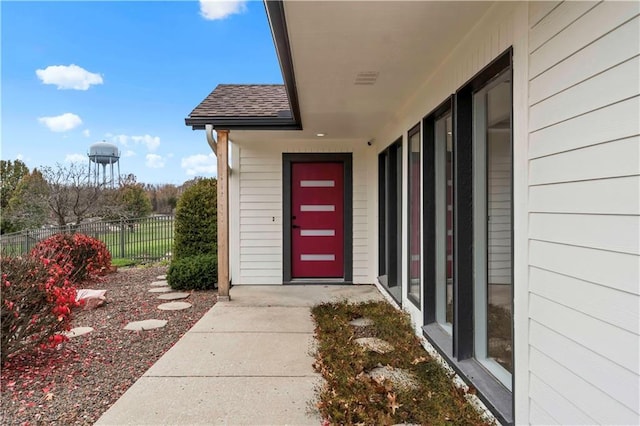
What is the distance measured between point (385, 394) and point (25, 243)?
7269 mm

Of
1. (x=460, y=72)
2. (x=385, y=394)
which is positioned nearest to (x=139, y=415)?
(x=385, y=394)

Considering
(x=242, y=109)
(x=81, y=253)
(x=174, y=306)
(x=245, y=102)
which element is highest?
(x=245, y=102)

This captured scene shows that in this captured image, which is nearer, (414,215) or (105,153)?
(414,215)

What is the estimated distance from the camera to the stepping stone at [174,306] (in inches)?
195

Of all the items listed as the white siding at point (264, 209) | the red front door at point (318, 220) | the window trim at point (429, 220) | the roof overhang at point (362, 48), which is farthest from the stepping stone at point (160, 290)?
the window trim at point (429, 220)

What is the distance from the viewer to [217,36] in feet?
33.9

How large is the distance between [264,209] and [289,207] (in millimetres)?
398

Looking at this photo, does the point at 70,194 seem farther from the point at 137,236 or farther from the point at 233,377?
the point at 233,377

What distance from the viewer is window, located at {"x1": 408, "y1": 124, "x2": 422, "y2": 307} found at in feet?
12.9

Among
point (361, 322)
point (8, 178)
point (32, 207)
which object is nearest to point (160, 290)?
point (361, 322)

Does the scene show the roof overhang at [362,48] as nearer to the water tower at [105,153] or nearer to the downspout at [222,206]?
the downspout at [222,206]

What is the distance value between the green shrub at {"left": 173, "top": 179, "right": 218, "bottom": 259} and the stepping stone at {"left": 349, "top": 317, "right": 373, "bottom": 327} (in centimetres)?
309

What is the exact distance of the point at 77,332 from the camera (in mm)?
3979

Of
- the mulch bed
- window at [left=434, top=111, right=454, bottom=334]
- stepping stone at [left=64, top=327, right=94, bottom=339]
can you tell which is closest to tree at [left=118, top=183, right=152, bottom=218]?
the mulch bed
